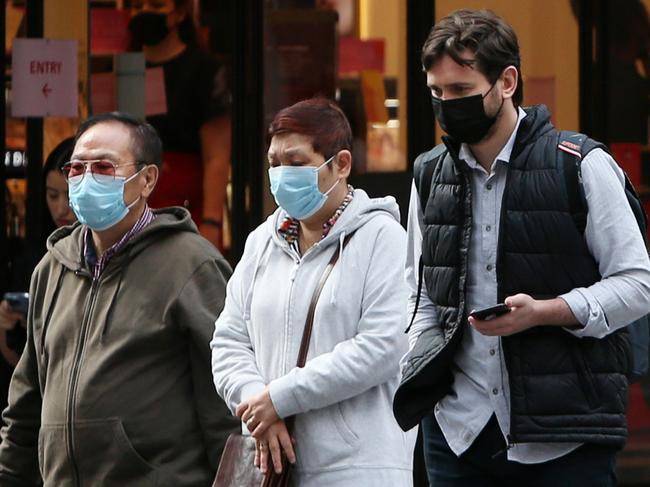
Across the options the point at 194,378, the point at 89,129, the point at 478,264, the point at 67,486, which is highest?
the point at 89,129

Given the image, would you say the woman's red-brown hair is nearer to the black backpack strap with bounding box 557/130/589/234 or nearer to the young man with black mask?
the young man with black mask

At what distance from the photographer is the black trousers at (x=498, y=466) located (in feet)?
13.3

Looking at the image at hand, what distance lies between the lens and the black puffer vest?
400 cm

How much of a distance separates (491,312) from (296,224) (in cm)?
113

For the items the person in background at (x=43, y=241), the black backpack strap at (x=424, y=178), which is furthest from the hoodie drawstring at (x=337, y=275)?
the person in background at (x=43, y=241)

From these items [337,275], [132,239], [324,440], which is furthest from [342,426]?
[132,239]

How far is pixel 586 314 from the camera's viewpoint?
3.93 m

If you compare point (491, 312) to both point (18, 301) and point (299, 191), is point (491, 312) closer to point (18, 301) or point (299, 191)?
point (299, 191)

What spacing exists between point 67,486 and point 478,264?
1.63m

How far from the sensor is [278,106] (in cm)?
812

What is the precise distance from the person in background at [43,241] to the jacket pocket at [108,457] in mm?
1961

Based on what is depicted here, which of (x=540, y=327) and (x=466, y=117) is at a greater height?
(x=466, y=117)

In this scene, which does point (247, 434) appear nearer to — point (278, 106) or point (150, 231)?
point (150, 231)

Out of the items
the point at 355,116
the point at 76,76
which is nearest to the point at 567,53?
the point at 355,116
